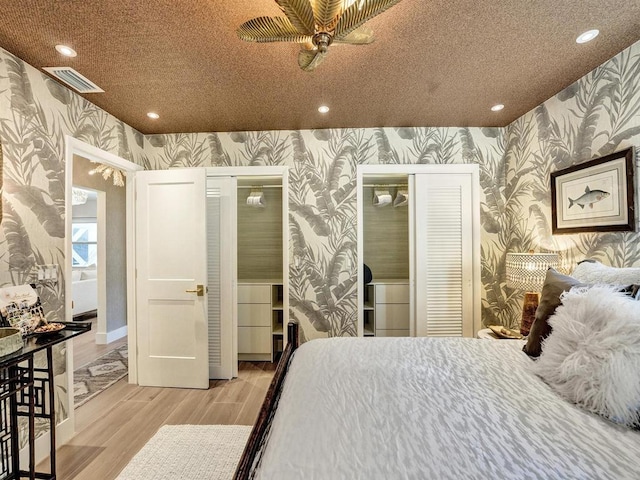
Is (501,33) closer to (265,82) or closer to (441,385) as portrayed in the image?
(265,82)

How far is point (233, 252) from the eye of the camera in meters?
2.99

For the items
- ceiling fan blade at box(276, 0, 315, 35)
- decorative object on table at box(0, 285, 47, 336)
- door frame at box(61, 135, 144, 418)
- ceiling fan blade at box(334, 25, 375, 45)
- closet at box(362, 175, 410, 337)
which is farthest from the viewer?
closet at box(362, 175, 410, 337)

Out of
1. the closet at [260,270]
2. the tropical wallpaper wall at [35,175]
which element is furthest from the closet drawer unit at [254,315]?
the tropical wallpaper wall at [35,175]

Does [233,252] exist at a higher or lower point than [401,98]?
lower

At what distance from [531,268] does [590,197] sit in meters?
0.63

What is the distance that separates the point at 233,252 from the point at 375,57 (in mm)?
2179

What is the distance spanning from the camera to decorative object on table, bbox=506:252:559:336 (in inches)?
85.8

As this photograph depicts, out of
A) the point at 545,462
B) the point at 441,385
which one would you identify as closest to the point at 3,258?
the point at 441,385

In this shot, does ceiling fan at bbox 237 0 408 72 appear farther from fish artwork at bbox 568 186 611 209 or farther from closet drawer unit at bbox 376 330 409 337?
closet drawer unit at bbox 376 330 409 337

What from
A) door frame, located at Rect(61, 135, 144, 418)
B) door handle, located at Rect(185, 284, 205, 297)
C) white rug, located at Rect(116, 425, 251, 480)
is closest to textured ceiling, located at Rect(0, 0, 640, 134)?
door frame, located at Rect(61, 135, 144, 418)

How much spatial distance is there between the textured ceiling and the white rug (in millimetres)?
2608

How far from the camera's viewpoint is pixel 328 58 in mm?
1850

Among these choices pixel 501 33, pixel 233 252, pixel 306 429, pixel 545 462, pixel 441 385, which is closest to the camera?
pixel 545 462

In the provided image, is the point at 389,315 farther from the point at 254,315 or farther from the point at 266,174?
the point at 266,174
